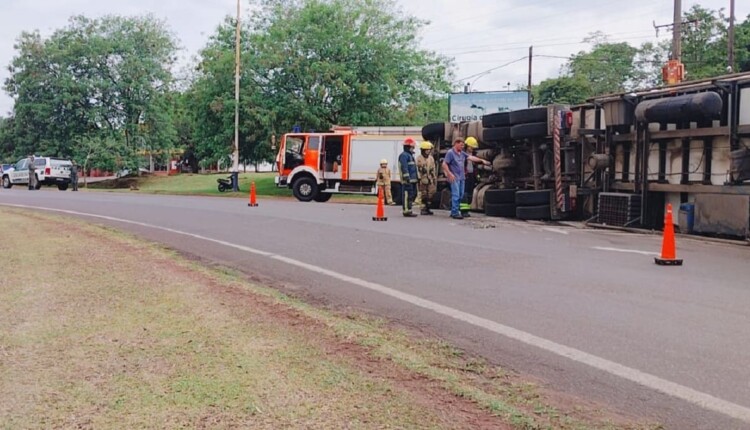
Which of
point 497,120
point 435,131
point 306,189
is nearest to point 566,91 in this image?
point 306,189

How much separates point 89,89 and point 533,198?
128 ft

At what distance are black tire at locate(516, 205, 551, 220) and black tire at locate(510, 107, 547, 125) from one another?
5.95 ft

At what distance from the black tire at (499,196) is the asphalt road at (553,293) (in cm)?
202

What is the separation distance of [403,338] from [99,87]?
4540cm

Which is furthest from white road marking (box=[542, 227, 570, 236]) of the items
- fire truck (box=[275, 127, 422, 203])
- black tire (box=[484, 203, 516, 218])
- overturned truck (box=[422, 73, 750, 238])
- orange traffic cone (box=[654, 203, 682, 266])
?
fire truck (box=[275, 127, 422, 203])

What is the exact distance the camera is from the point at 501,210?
15383 millimetres

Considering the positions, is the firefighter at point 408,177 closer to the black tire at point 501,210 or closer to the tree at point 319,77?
the black tire at point 501,210

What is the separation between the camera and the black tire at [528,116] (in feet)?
47.6

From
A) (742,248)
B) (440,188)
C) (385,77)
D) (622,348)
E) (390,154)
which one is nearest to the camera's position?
(622,348)

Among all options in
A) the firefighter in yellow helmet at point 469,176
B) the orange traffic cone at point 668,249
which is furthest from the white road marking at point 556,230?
the orange traffic cone at point 668,249

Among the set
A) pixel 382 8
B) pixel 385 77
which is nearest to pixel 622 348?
pixel 385 77

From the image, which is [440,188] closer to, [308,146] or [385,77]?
[308,146]

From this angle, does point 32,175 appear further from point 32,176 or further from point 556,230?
point 556,230

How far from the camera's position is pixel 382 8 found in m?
35.2
